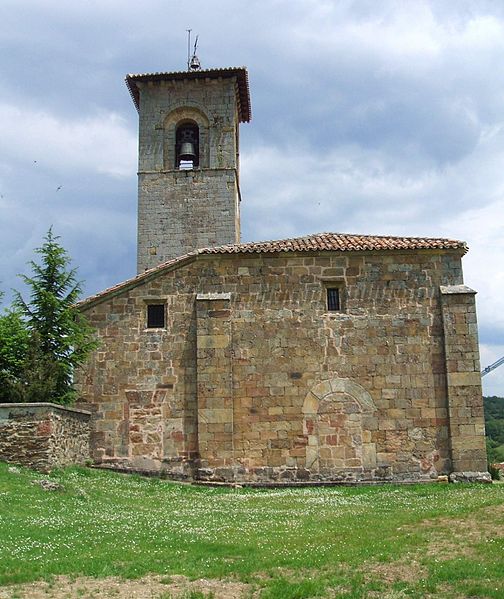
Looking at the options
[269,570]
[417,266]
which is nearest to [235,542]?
[269,570]

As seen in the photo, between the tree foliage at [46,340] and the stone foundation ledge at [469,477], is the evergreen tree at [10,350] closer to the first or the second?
the tree foliage at [46,340]

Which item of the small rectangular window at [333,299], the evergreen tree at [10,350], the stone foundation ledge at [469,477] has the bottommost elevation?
the stone foundation ledge at [469,477]

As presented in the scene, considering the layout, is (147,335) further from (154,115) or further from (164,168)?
(154,115)

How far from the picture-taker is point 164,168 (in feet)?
86.8

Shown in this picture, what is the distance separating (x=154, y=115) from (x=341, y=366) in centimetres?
1410

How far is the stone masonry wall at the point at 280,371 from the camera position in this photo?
17.5 metres

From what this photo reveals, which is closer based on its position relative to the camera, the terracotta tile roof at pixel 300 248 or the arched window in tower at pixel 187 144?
the terracotta tile roof at pixel 300 248

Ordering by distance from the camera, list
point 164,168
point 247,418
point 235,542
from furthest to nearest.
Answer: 1. point 164,168
2. point 247,418
3. point 235,542

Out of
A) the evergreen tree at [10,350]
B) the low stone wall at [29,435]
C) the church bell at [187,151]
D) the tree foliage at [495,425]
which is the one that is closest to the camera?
the low stone wall at [29,435]

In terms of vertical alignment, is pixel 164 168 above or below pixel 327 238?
above

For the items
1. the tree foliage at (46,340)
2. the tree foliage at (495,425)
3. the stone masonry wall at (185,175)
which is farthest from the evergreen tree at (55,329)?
the tree foliage at (495,425)

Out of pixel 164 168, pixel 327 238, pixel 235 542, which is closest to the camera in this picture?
pixel 235 542

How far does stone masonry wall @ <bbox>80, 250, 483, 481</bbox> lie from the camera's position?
1753cm

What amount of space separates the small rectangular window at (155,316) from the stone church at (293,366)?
0.09ft
